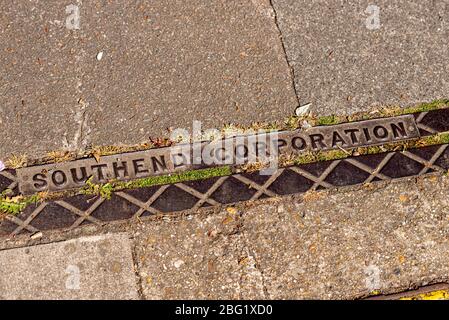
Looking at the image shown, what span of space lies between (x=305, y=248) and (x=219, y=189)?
69cm

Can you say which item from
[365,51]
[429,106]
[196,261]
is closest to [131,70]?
[196,261]

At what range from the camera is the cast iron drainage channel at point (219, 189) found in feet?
10.9

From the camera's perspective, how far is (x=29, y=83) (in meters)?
3.62

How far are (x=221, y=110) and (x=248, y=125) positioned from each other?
223 millimetres

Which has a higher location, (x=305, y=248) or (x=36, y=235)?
(x=36, y=235)

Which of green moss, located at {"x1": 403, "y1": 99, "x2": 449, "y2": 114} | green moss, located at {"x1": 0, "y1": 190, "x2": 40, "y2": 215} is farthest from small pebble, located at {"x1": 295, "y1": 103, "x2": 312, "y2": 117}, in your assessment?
green moss, located at {"x1": 0, "y1": 190, "x2": 40, "y2": 215}

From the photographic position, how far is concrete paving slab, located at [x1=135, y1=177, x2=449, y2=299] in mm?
3217

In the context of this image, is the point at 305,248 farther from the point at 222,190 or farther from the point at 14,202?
the point at 14,202

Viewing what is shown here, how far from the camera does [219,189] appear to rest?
3424 millimetres

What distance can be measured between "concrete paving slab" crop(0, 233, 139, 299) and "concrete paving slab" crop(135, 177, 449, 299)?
0.13 meters

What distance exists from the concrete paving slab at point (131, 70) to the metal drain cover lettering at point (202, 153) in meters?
0.14
